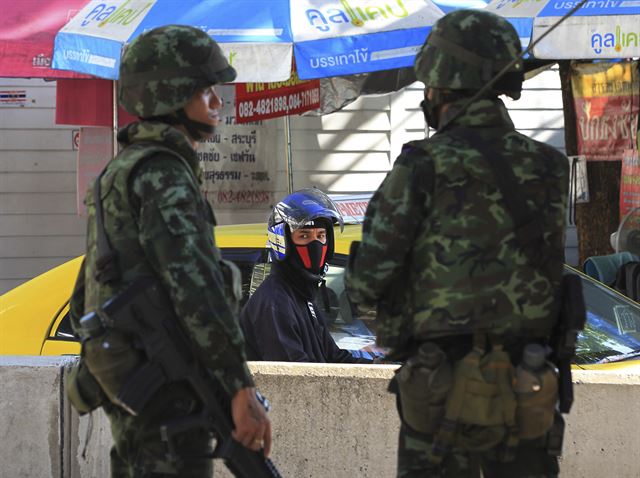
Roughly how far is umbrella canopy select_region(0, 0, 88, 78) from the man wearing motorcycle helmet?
10.0ft

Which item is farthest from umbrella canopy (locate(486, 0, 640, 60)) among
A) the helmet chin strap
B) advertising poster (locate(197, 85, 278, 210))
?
advertising poster (locate(197, 85, 278, 210))

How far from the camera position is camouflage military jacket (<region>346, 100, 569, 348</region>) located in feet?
10.2

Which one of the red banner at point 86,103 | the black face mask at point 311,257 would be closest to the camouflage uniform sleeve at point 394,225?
the black face mask at point 311,257

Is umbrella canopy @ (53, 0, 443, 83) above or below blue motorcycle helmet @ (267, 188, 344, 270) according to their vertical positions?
above

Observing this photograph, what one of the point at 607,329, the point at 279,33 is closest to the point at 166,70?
the point at 607,329

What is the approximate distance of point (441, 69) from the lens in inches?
129

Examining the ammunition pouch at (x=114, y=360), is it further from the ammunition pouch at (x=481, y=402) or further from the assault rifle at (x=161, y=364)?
the ammunition pouch at (x=481, y=402)

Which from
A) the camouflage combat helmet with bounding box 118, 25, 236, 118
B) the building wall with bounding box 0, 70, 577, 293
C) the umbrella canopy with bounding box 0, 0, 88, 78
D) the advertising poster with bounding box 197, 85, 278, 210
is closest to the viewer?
the camouflage combat helmet with bounding box 118, 25, 236, 118

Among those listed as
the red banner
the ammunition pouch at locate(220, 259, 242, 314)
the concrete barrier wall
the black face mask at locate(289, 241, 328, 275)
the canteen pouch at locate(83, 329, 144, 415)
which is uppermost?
the red banner

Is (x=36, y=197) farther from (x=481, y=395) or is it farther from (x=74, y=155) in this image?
(x=481, y=395)

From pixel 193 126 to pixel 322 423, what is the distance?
7.40 feet

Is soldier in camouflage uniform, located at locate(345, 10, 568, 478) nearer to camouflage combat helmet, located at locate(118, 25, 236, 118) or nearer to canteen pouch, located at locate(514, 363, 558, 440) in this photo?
canteen pouch, located at locate(514, 363, 558, 440)

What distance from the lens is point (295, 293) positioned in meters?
5.26

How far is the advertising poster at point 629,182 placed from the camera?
8977 millimetres
